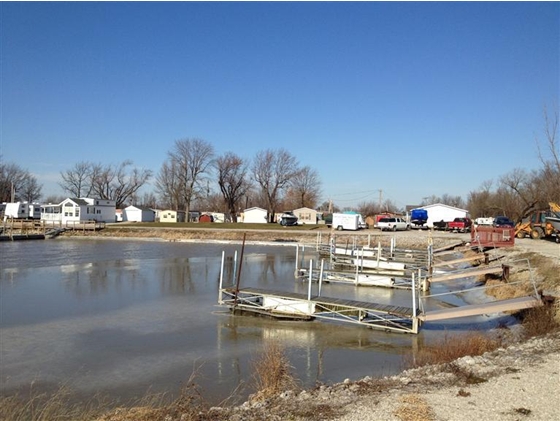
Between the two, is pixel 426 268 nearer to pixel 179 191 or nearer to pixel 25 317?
pixel 25 317

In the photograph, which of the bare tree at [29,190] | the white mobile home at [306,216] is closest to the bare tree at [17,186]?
the bare tree at [29,190]

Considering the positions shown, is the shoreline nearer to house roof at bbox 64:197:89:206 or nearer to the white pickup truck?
the white pickup truck

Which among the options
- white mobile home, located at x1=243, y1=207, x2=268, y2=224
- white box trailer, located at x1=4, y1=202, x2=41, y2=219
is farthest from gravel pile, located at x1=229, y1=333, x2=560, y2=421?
white box trailer, located at x1=4, y1=202, x2=41, y2=219

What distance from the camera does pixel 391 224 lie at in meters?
56.7

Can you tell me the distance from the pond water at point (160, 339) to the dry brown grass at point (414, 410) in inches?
104

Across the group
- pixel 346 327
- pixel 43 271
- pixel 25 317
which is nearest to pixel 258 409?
pixel 346 327

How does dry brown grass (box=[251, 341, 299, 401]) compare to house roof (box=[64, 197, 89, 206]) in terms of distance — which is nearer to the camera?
dry brown grass (box=[251, 341, 299, 401])

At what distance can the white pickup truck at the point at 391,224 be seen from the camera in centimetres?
5655

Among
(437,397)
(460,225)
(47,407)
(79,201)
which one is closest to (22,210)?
(79,201)

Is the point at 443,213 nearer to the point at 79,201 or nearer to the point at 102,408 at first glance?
the point at 79,201

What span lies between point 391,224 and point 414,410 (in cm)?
5240

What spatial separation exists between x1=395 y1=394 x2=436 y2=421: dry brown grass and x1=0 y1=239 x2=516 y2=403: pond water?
265 centimetres

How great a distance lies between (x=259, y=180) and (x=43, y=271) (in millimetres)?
Answer: 66180

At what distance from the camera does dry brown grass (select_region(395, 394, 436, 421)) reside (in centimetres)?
559
